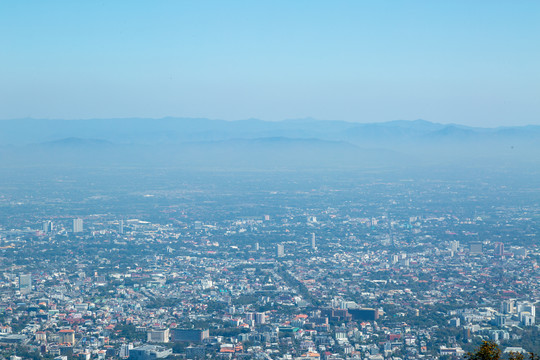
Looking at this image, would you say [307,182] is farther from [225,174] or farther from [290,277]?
[290,277]

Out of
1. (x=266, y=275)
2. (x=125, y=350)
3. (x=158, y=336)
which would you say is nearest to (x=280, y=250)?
(x=266, y=275)

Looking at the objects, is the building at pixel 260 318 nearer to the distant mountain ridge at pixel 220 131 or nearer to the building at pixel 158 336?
the building at pixel 158 336

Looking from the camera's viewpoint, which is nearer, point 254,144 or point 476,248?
point 476,248

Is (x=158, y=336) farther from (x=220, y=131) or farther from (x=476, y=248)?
(x=220, y=131)

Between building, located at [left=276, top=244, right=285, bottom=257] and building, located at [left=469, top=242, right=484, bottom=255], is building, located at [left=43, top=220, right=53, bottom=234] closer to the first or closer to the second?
building, located at [left=276, top=244, right=285, bottom=257]

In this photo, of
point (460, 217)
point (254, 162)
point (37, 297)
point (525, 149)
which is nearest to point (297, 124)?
point (525, 149)

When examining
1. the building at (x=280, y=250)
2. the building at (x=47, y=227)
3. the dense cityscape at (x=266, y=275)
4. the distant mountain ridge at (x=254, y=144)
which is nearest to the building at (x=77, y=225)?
the dense cityscape at (x=266, y=275)
